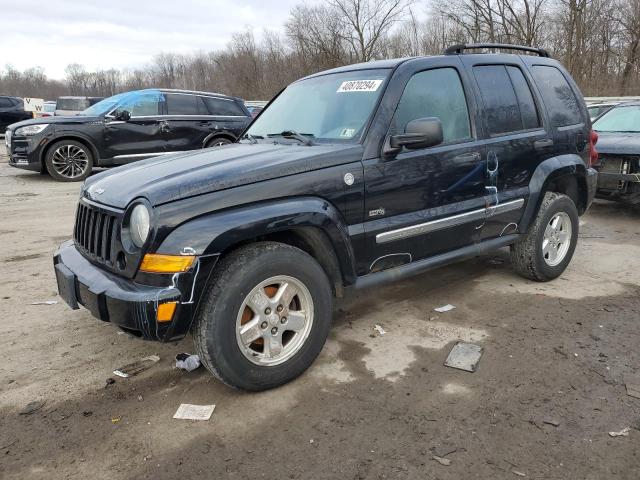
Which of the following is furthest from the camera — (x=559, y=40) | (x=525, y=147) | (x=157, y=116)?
(x=559, y=40)

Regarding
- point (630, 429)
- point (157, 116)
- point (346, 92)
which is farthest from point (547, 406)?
point (157, 116)

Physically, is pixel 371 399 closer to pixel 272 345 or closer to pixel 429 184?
pixel 272 345

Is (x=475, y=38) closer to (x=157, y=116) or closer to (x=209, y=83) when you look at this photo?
(x=157, y=116)

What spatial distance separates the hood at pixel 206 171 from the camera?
273 cm

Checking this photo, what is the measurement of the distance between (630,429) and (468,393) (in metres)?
0.80

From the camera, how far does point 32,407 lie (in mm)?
2871

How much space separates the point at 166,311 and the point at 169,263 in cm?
24

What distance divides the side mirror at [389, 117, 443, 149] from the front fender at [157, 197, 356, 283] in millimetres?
641

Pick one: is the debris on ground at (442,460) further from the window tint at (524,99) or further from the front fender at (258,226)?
the window tint at (524,99)

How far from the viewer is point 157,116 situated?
35.4ft

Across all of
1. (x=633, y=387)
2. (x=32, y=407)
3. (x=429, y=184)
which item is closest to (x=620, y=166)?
(x=429, y=184)

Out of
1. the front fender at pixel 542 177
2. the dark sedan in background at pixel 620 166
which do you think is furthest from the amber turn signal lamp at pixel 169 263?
the dark sedan in background at pixel 620 166

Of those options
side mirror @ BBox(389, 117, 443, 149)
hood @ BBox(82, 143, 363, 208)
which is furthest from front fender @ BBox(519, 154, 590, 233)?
hood @ BBox(82, 143, 363, 208)

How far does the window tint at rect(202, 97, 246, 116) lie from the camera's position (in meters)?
11.5
